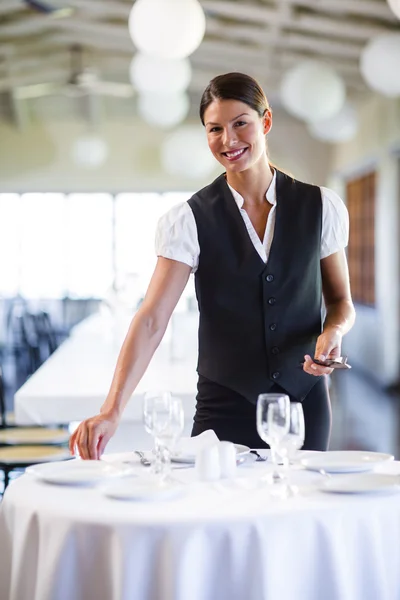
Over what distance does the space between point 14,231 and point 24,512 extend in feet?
47.2

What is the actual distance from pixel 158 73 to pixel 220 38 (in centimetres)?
358

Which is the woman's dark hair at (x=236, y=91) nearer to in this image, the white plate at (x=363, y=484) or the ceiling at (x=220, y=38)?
the white plate at (x=363, y=484)

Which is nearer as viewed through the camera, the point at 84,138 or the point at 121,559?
the point at 121,559

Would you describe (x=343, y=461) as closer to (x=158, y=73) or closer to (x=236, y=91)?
(x=236, y=91)

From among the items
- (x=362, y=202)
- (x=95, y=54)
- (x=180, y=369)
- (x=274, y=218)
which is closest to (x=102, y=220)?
(x=95, y=54)

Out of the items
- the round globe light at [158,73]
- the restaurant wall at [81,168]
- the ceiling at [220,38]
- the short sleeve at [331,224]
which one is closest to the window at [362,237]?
the ceiling at [220,38]

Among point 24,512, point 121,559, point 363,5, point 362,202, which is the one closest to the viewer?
point 121,559

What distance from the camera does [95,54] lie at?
13211 millimetres

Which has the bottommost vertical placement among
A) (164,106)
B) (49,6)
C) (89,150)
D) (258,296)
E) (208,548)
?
(208,548)

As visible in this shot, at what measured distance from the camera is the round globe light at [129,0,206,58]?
18.2 ft

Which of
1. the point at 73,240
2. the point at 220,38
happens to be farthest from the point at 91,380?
the point at 73,240

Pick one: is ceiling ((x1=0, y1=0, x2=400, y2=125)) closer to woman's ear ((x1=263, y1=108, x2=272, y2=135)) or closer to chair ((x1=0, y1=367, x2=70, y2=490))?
chair ((x1=0, y1=367, x2=70, y2=490))

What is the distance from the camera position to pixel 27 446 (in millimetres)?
4707

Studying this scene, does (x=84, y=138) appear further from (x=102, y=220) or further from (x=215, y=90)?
(x=215, y=90)
